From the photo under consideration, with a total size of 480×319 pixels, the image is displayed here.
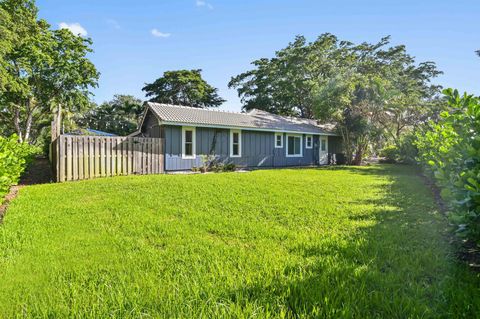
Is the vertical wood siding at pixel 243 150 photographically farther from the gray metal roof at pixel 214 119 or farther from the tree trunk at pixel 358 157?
the tree trunk at pixel 358 157

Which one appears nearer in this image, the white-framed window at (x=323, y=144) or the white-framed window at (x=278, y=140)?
the white-framed window at (x=278, y=140)

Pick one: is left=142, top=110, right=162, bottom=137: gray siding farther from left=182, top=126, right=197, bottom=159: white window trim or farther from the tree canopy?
the tree canopy

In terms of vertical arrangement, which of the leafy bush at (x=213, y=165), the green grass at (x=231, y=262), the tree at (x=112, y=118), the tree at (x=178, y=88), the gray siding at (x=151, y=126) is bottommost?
the green grass at (x=231, y=262)

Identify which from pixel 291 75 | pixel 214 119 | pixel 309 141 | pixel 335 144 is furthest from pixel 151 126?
pixel 291 75

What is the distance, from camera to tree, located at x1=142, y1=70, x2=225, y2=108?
4094 cm

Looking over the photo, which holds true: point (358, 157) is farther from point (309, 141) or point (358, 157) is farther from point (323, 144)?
point (309, 141)

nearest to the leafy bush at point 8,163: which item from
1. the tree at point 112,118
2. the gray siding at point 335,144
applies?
the gray siding at point 335,144

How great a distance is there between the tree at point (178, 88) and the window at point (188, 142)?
2802 cm

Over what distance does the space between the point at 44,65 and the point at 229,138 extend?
16.3 meters

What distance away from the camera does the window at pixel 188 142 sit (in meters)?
14.3

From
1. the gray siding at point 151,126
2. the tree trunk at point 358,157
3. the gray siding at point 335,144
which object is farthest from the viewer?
the gray siding at point 335,144

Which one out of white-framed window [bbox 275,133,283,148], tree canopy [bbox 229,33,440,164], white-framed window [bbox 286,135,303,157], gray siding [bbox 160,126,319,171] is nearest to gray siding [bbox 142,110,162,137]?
gray siding [bbox 160,126,319,171]

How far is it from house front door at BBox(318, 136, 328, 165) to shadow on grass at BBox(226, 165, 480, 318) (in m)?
17.9

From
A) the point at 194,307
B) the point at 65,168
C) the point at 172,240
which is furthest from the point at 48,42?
the point at 194,307
